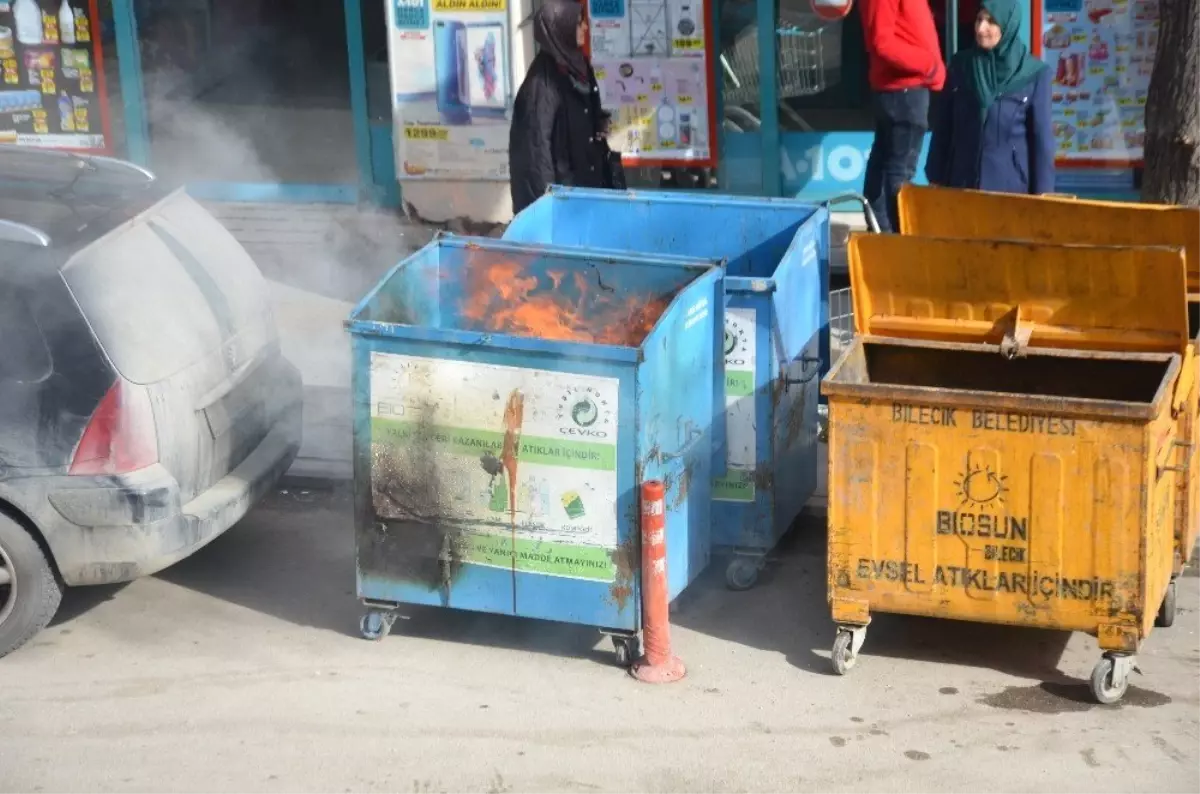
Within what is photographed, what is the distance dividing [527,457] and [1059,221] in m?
2.61

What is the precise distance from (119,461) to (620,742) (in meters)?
2.05

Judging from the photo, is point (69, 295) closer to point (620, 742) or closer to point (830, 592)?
point (620, 742)

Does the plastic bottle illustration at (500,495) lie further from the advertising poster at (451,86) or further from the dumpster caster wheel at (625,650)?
the advertising poster at (451,86)

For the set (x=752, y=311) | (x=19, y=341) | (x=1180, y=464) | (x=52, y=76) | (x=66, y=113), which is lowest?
(x=1180, y=464)

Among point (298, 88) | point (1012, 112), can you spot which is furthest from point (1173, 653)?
point (298, 88)

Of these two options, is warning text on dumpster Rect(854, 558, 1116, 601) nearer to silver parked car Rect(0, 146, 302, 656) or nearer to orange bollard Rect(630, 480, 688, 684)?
orange bollard Rect(630, 480, 688, 684)

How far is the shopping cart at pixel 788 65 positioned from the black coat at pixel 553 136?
2986 millimetres

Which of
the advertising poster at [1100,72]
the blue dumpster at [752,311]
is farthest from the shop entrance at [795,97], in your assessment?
the blue dumpster at [752,311]

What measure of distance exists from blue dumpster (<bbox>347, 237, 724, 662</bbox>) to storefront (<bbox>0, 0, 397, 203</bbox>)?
20.5 ft

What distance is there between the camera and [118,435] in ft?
19.7

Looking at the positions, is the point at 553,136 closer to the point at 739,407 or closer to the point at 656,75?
the point at 739,407

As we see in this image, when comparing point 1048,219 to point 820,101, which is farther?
point 820,101

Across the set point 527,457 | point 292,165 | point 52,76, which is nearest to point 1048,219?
point 527,457

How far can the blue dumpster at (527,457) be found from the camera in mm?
5828
